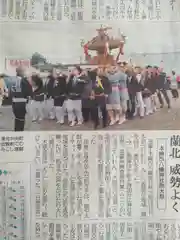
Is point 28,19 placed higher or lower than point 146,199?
higher

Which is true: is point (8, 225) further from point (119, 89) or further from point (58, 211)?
point (119, 89)

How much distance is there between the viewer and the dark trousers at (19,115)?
44 cm

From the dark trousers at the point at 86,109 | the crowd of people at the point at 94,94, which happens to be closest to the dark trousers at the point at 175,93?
the crowd of people at the point at 94,94

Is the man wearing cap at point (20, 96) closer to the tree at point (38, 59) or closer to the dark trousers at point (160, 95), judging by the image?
the tree at point (38, 59)

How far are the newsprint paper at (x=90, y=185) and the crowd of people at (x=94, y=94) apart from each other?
0.02 m

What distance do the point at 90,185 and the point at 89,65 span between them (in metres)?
0.15

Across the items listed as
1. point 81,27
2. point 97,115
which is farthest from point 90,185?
point 81,27

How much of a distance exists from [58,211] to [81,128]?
107 mm

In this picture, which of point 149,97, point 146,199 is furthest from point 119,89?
point 146,199

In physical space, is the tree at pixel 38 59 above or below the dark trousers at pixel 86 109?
above

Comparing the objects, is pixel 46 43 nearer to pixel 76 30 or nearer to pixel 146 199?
pixel 76 30

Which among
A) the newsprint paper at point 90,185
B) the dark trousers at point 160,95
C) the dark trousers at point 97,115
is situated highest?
the dark trousers at point 160,95

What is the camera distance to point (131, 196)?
448 mm

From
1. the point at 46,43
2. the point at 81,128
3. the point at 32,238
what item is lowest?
the point at 32,238
